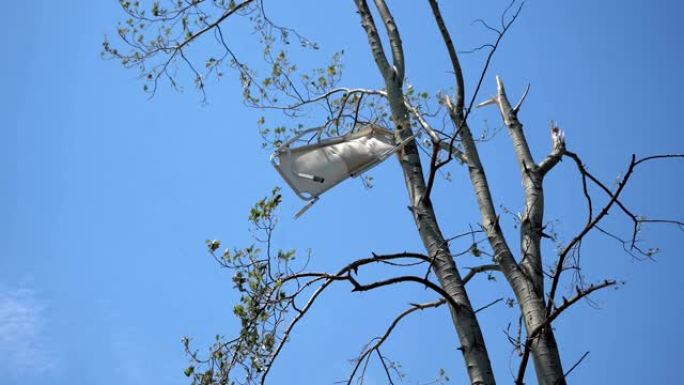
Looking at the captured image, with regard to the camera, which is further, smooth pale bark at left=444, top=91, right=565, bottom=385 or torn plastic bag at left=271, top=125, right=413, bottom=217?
torn plastic bag at left=271, top=125, right=413, bottom=217

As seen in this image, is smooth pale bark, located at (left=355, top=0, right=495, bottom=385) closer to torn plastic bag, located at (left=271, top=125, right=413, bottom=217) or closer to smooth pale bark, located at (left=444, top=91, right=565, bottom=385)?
torn plastic bag, located at (left=271, top=125, right=413, bottom=217)

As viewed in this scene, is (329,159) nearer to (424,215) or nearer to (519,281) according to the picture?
(424,215)

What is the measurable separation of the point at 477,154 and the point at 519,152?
0.96 ft

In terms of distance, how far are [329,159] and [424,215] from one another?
0.79m

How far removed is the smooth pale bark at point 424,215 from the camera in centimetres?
409

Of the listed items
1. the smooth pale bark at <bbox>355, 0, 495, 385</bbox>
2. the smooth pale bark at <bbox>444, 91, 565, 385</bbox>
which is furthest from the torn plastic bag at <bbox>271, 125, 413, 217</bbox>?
the smooth pale bark at <bbox>444, 91, 565, 385</bbox>

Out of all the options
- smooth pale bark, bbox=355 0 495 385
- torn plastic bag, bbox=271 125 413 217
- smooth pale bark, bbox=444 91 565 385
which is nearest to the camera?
smooth pale bark, bbox=355 0 495 385

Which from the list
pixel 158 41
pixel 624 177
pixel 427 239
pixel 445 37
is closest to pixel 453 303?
pixel 427 239

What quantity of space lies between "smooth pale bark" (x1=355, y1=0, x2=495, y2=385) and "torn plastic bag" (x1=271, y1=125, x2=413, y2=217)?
6.8 inches

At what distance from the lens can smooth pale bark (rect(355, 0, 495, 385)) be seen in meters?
4.09

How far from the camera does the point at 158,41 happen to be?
6168 millimetres

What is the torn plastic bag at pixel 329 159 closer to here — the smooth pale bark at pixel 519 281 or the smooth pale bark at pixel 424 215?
the smooth pale bark at pixel 424 215

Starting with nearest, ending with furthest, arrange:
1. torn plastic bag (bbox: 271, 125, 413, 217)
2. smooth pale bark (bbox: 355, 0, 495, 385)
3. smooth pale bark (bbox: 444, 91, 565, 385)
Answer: smooth pale bark (bbox: 355, 0, 495, 385) → smooth pale bark (bbox: 444, 91, 565, 385) → torn plastic bag (bbox: 271, 125, 413, 217)

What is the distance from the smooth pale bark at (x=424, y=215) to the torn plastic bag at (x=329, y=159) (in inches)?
6.8
